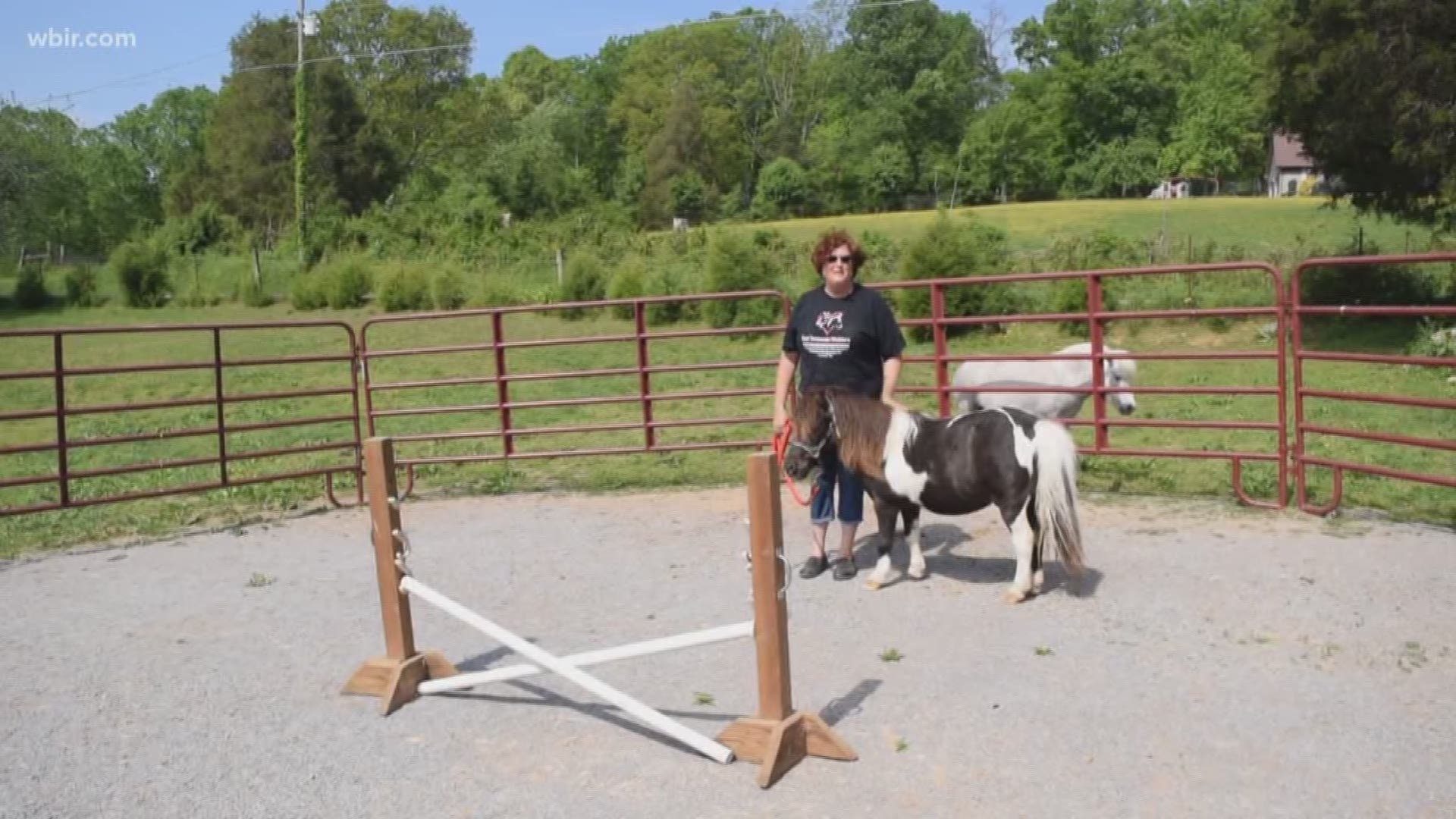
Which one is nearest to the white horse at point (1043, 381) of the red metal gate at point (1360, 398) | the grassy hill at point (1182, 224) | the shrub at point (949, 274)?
the red metal gate at point (1360, 398)

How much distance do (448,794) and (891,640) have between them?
6.51ft

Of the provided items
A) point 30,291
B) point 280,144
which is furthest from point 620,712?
point 280,144

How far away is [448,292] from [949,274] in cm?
1275

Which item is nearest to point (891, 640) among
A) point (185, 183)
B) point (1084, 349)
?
point (1084, 349)

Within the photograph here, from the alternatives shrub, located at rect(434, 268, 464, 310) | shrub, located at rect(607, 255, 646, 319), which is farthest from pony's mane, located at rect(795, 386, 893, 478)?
shrub, located at rect(434, 268, 464, 310)

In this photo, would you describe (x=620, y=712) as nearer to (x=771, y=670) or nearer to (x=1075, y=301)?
(x=771, y=670)

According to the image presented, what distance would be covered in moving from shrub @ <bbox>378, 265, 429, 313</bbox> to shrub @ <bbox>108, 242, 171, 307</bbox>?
8680mm

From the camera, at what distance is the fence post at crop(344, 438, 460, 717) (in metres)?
4.40

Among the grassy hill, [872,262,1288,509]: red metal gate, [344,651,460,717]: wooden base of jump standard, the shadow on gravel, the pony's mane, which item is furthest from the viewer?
the grassy hill

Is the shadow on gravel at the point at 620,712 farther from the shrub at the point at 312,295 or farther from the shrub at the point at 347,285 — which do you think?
the shrub at the point at 312,295

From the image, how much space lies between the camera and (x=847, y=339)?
5555 mm

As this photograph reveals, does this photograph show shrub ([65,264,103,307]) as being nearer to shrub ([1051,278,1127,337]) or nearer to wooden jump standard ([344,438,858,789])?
shrub ([1051,278,1127,337])

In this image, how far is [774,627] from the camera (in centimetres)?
363

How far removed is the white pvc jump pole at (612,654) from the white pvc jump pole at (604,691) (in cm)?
5
